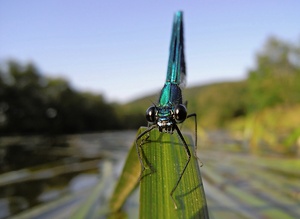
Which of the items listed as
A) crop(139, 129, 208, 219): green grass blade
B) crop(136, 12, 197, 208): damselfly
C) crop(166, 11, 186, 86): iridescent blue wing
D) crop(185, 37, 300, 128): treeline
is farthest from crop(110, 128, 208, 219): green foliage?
crop(185, 37, 300, 128): treeline

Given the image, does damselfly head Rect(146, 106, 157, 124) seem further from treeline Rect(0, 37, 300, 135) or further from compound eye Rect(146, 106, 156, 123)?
treeline Rect(0, 37, 300, 135)

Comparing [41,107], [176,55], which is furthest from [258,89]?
[176,55]

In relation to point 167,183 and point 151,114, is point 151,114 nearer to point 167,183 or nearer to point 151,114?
point 151,114

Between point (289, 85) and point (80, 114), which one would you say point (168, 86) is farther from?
point (289, 85)

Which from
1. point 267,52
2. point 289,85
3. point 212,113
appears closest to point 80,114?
point 212,113

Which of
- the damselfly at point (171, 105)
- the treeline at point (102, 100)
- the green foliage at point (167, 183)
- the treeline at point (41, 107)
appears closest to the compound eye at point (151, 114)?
the damselfly at point (171, 105)

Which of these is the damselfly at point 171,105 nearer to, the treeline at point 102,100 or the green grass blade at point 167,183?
the green grass blade at point 167,183
